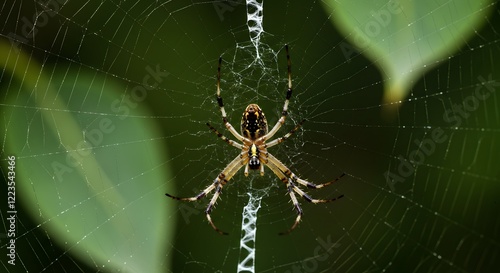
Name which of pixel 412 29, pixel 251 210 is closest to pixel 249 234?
pixel 251 210

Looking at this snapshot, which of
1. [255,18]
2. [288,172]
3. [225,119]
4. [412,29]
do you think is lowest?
[288,172]

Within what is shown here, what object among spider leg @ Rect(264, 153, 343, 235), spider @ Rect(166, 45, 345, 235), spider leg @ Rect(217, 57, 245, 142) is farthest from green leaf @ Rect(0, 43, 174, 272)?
spider leg @ Rect(264, 153, 343, 235)

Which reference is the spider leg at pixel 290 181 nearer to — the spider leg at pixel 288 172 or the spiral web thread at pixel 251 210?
the spider leg at pixel 288 172

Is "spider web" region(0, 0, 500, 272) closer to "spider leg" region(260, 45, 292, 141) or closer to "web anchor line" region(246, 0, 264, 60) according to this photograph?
"web anchor line" region(246, 0, 264, 60)

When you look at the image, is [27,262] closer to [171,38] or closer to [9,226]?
[9,226]

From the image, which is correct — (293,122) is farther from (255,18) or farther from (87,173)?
(87,173)
